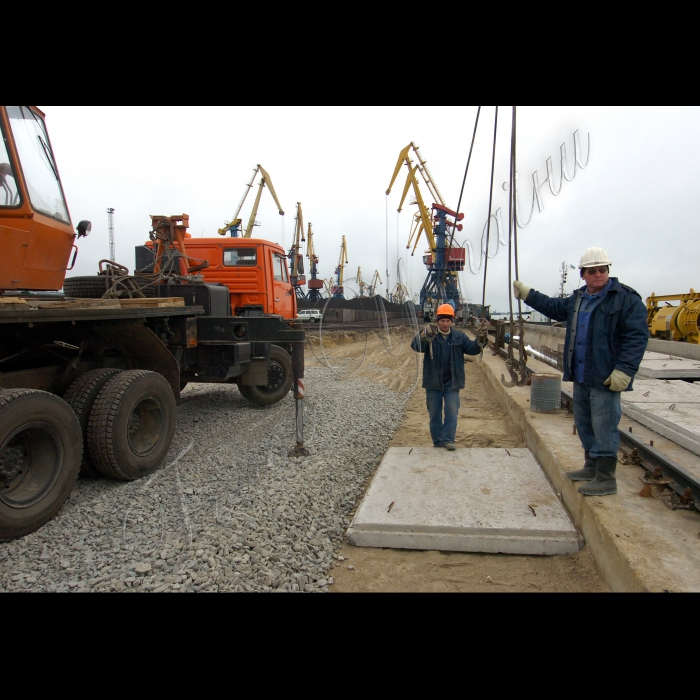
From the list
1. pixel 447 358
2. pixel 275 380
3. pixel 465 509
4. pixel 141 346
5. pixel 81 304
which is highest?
pixel 81 304

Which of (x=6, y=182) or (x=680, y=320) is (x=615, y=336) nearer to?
(x=6, y=182)

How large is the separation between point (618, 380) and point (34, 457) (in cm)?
438

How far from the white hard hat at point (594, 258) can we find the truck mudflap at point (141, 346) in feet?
14.0

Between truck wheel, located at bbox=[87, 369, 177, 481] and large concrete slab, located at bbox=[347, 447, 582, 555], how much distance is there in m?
2.30

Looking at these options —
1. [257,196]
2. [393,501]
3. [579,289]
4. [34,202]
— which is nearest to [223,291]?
[34,202]

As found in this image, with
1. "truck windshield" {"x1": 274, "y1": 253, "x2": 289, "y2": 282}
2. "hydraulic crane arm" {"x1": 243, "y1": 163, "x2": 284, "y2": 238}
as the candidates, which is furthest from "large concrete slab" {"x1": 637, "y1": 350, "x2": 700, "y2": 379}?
"hydraulic crane arm" {"x1": 243, "y1": 163, "x2": 284, "y2": 238}

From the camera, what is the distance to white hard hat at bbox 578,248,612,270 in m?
3.48

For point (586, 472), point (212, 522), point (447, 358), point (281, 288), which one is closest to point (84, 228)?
point (212, 522)

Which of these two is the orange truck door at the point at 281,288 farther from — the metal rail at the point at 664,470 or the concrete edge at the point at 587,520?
the metal rail at the point at 664,470

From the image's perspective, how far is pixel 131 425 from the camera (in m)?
4.87

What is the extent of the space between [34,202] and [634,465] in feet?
18.8

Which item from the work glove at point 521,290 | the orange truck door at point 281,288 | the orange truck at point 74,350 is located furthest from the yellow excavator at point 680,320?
the orange truck at point 74,350

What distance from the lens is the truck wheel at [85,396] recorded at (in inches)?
174

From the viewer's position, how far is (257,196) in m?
42.9
